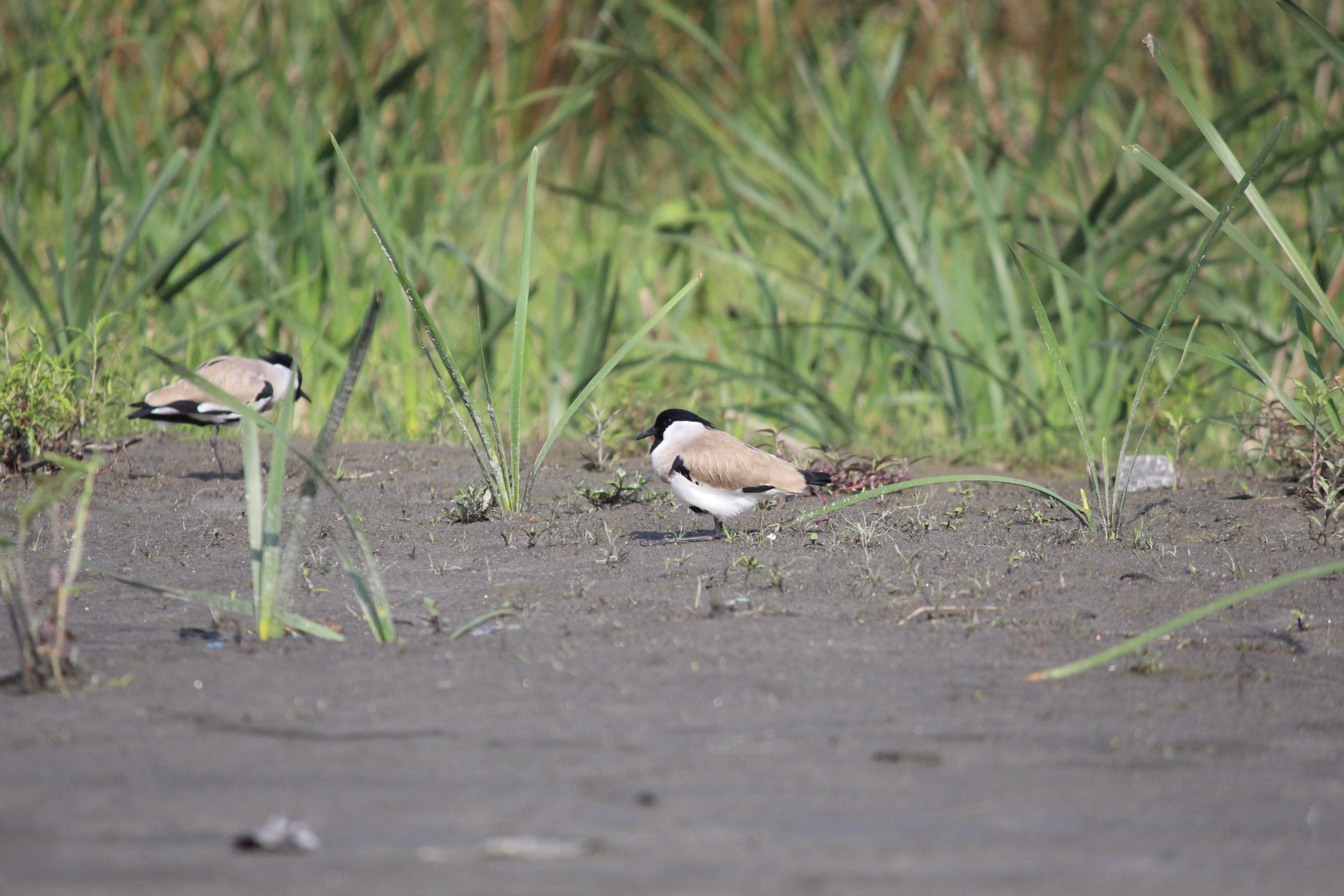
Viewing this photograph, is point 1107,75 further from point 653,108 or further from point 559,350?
point 559,350

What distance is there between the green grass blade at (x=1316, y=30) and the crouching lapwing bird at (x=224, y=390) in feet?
10.3

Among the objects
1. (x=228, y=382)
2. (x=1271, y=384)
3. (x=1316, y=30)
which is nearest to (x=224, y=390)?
(x=228, y=382)

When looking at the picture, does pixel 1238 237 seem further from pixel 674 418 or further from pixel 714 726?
pixel 714 726

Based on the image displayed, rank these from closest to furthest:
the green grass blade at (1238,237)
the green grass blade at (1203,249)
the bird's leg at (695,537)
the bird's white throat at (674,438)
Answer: the green grass blade at (1203,249), the green grass blade at (1238,237), the bird's leg at (695,537), the bird's white throat at (674,438)

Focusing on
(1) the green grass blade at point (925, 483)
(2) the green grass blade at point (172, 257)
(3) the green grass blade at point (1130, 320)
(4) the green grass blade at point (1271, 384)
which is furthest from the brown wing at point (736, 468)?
(2) the green grass blade at point (172, 257)

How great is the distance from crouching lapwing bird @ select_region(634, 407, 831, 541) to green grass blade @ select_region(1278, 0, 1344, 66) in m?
1.67

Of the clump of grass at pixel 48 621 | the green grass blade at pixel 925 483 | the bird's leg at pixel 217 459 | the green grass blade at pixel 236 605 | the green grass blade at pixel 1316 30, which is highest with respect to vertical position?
the green grass blade at pixel 1316 30

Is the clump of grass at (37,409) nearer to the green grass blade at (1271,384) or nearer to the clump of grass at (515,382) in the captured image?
the clump of grass at (515,382)

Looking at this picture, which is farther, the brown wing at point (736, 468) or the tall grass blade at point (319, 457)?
the brown wing at point (736, 468)

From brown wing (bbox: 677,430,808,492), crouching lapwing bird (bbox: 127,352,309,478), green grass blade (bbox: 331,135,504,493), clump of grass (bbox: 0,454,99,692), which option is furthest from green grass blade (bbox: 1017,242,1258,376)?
crouching lapwing bird (bbox: 127,352,309,478)

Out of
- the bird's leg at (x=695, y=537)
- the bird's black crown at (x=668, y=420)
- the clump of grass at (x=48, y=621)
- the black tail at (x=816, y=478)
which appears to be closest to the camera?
the clump of grass at (x=48, y=621)

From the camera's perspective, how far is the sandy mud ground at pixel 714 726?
1.64 m

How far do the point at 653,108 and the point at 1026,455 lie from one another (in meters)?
4.77

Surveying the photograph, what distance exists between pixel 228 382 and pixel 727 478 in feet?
7.29
